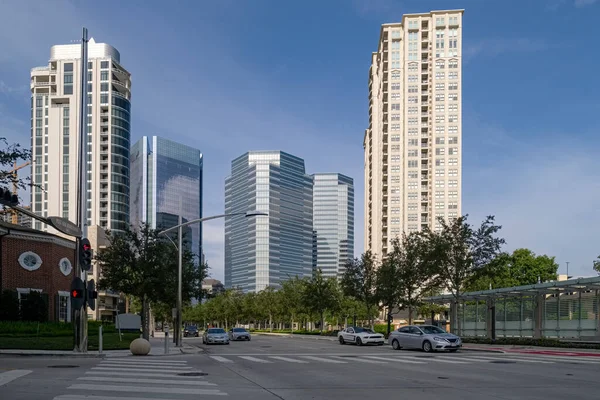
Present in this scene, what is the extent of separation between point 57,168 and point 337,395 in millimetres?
A: 132832

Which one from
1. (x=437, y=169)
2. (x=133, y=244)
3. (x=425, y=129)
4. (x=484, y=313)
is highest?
(x=425, y=129)

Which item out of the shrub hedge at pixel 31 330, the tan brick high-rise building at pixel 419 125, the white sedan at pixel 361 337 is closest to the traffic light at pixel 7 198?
the shrub hedge at pixel 31 330

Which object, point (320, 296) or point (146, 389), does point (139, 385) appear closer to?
point (146, 389)

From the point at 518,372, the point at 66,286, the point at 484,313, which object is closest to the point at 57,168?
the point at 66,286

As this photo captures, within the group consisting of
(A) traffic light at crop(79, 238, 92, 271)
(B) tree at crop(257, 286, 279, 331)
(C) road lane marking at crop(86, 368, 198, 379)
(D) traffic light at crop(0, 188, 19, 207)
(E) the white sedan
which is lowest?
(B) tree at crop(257, 286, 279, 331)

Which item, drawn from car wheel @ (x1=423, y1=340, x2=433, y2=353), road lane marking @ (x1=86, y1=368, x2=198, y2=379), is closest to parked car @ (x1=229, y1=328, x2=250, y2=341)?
car wheel @ (x1=423, y1=340, x2=433, y2=353)

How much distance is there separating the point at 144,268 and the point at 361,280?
24.1 m

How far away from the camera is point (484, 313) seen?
144 feet

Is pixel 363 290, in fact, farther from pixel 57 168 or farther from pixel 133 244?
pixel 57 168

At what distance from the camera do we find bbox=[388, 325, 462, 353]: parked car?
29562 mm

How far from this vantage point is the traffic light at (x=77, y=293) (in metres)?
23.7

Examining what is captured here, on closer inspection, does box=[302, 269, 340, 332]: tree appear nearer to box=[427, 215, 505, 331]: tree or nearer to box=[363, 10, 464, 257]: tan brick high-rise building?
box=[427, 215, 505, 331]: tree

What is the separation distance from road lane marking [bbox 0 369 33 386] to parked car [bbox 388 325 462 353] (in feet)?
63.3

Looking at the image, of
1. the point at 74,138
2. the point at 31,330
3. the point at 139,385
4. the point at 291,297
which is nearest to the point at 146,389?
the point at 139,385
